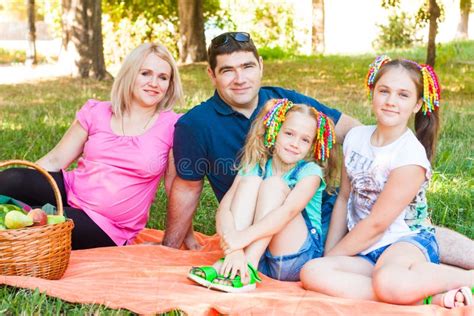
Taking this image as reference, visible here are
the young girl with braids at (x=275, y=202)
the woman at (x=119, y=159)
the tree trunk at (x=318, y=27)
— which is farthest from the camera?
the tree trunk at (x=318, y=27)

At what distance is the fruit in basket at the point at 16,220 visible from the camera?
133 inches

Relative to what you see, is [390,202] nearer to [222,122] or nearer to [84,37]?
[222,122]

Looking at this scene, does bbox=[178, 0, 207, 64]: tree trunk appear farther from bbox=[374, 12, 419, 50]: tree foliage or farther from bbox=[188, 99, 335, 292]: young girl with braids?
bbox=[188, 99, 335, 292]: young girl with braids

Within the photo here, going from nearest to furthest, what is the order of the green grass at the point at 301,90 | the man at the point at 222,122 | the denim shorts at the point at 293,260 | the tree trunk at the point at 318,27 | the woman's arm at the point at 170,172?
the denim shorts at the point at 293,260
the man at the point at 222,122
the woman's arm at the point at 170,172
the green grass at the point at 301,90
the tree trunk at the point at 318,27

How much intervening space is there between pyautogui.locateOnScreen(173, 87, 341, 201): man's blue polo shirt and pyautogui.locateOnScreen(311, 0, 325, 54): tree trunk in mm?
18434

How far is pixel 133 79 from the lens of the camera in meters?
4.34

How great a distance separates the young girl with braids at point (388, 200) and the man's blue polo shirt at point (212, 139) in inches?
25.9

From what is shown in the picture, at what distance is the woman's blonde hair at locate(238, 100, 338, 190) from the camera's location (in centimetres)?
386

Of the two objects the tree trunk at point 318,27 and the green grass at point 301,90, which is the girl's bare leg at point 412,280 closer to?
the green grass at point 301,90

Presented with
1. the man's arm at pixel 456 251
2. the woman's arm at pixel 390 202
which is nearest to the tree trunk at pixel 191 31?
the man's arm at pixel 456 251

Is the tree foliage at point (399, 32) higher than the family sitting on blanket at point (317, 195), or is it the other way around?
the tree foliage at point (399, 32)

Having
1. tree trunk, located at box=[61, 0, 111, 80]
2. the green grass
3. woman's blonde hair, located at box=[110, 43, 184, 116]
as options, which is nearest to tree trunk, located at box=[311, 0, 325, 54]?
the green grass


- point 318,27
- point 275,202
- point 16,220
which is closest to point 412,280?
point 275,202

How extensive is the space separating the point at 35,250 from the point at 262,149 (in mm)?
1231
